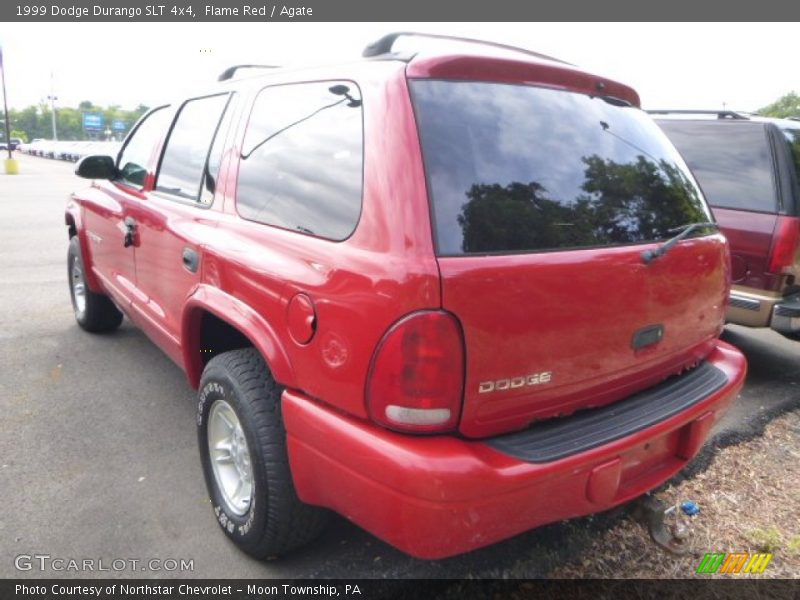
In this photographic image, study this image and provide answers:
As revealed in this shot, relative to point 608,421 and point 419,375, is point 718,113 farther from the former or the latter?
point 419,375

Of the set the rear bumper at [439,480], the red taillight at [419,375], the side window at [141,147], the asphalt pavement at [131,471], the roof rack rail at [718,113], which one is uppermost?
the roof rack rail at [718,113]

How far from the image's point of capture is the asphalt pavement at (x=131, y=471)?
8.02ft

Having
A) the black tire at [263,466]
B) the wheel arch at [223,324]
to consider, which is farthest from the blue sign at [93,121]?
the black tire at [263,466]

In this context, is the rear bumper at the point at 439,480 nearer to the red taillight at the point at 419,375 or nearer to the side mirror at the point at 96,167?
the red taillight at the point at 419,375

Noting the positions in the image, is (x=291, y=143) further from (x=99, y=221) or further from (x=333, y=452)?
(x=99, y=221)

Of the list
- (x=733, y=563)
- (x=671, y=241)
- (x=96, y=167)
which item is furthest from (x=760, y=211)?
(x=96, y=167)

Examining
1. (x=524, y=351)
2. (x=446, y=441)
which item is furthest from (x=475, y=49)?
(x=446, y=441)

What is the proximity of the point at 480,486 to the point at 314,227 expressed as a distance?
0.99 meters

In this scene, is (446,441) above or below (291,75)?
below

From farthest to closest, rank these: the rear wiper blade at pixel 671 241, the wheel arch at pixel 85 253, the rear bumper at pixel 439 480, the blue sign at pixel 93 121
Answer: the blue sign at pixel 93 121, the wheel arch at pixel 85 253, the rear wiper blade at pixel 671 241, the rear bumper at pixel 439 480

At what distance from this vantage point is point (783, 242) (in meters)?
4.16

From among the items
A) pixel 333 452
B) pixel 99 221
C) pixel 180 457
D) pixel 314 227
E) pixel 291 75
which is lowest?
pixel 180 457

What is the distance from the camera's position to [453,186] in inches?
73.2

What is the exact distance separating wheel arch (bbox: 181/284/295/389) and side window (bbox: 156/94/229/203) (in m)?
0.52
